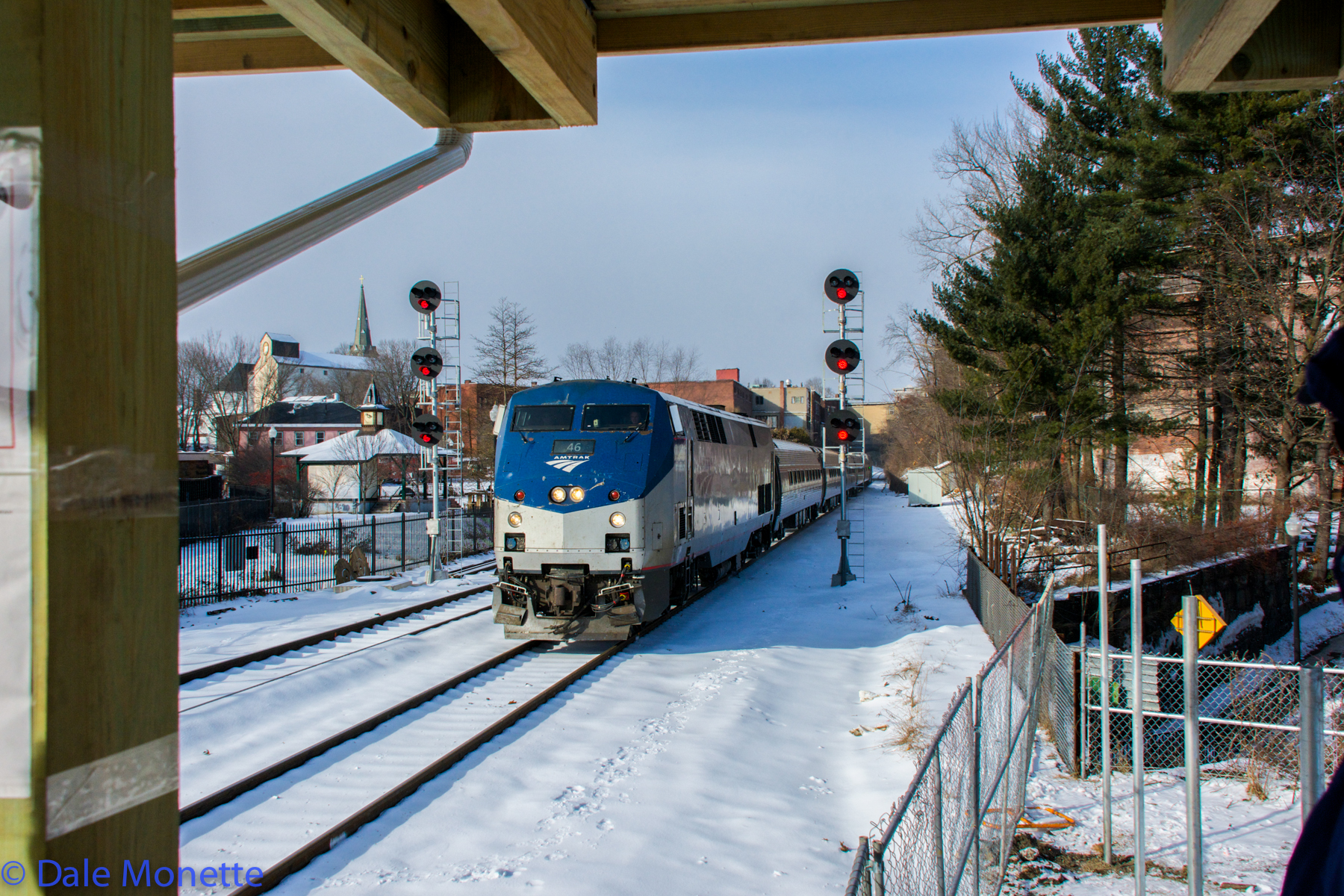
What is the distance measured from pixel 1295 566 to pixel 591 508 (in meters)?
17.3

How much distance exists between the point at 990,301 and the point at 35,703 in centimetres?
2777

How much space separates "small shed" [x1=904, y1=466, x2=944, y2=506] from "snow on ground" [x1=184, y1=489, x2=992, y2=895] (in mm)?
34650

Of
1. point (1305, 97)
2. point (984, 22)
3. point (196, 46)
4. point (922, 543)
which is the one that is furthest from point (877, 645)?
point (1305, 97)

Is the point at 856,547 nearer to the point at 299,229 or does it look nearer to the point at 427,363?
the point at 427,363

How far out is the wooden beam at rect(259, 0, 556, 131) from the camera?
7.91ft

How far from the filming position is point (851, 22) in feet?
11.0

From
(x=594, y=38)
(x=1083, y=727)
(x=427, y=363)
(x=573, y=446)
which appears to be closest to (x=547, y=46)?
(x=594, y=38)

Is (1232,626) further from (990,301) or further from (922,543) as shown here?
(990,301)

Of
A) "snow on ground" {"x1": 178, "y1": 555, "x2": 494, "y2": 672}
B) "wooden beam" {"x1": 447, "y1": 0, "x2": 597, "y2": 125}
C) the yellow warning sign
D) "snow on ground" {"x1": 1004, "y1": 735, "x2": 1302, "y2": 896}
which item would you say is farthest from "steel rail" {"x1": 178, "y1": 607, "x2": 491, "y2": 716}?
the yellow warning sign

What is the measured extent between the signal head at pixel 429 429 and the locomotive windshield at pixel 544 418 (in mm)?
5368

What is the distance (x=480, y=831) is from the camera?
20.2ft

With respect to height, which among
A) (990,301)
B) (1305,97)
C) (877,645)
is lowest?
(877,645)

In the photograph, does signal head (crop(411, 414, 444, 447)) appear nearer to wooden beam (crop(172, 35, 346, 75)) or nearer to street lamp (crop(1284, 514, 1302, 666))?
wooden beam (crop(172, 35, 346, 75))

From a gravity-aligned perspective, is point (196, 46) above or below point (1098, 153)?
below
